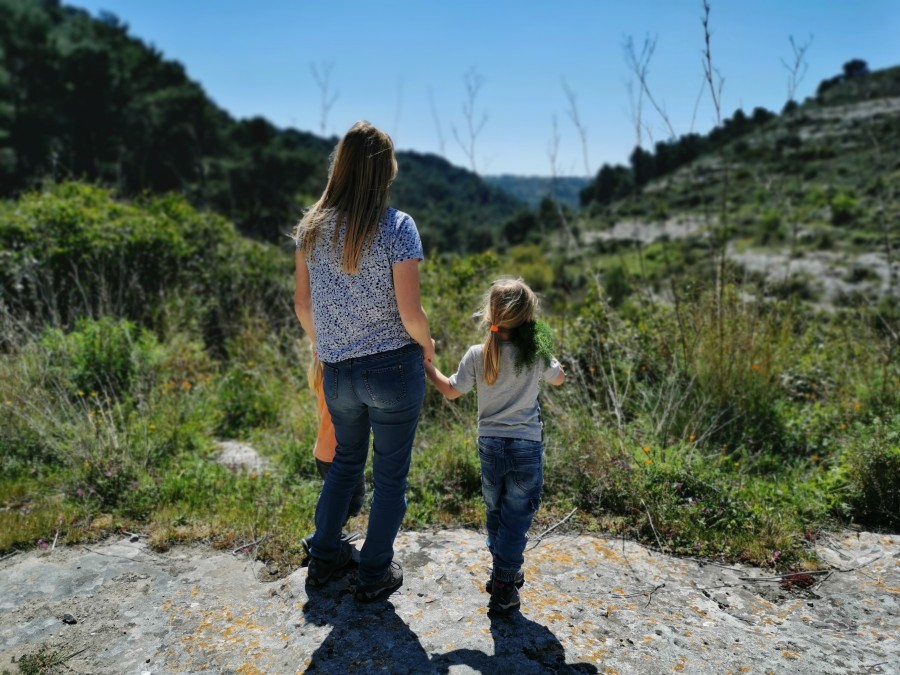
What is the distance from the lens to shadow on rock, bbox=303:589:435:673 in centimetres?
211

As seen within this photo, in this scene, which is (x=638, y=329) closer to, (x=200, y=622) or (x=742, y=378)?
(x=742, y=378)

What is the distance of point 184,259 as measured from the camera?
7227 millimetres

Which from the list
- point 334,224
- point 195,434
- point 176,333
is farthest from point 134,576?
point 176,333

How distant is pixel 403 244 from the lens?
215 centimetres

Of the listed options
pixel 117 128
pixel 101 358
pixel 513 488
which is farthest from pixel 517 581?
pixel 117 128

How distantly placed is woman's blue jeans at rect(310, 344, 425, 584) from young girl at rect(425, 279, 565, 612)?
0.19m

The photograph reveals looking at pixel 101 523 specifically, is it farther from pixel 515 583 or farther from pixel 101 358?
pixel 515 583

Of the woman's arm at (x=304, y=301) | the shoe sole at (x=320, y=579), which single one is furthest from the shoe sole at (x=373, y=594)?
the woman's arm at (x=304, y=301)

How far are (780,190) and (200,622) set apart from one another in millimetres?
5488

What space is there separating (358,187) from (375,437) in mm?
932

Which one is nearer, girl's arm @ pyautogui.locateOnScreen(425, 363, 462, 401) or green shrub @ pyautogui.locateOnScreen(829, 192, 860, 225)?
girl's arm @ pyautogui.locateOnScreen(425, 363, 462, 401)

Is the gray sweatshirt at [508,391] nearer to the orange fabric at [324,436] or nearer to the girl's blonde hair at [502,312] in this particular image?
the girl's blonde hair at [502,312]

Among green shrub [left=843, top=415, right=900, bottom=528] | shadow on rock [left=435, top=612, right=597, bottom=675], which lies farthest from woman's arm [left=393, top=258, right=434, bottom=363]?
green shrub [left=843, top=415, right=900, bottom=528]

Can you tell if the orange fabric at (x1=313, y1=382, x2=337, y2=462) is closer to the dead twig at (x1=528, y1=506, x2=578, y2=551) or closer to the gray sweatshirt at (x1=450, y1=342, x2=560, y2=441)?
the gray sweatshirt at (x1=450, y1=342, x2=560, y2=441)
